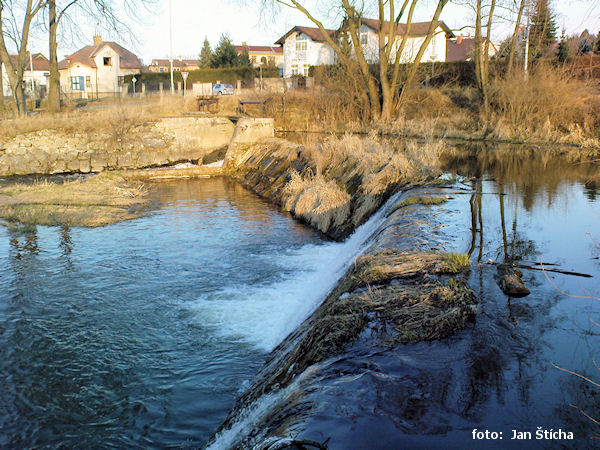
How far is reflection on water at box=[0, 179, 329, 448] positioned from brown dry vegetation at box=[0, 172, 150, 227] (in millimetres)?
756

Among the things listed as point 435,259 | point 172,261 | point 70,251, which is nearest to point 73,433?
point 435,259

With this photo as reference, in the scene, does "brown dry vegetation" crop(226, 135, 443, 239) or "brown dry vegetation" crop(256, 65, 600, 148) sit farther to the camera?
"brown dry vegetation" crop(256, 65, 600, 148)

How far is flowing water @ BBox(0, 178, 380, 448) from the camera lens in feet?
18.9

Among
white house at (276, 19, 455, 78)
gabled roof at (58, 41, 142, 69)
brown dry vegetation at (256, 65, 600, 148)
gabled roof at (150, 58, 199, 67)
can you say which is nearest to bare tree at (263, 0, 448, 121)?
brown dry vegetation at (256, 65, 600, 148)

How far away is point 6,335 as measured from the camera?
751 cm

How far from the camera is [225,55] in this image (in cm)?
6194

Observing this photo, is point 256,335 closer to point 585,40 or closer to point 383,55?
point 585,40

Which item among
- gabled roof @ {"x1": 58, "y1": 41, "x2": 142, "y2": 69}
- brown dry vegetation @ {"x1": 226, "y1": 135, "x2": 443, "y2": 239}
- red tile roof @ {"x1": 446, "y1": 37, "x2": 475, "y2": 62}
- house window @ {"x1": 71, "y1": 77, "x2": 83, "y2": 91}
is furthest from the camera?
red tile roof @ {"x1": 446, "y1": 37, "x2": 475, "y2": 62}

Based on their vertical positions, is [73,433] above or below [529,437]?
below

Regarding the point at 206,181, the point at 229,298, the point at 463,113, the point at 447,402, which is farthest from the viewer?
the point at 463,113

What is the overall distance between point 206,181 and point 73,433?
16666 mm

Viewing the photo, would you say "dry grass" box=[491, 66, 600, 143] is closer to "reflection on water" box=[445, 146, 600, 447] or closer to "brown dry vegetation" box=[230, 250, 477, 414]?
"reflection on water" box=[445, 146, 600, 447]

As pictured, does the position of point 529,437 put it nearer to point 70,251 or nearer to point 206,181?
point 70,251

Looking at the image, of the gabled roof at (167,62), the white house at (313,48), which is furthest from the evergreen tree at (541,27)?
the gabled roof at (167,62)
